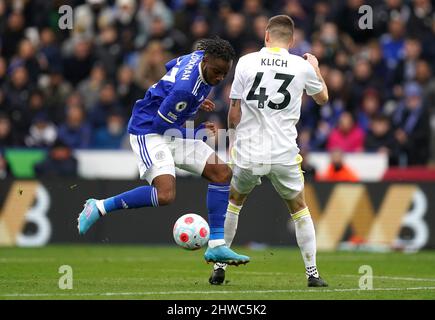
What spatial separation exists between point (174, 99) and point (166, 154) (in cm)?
65

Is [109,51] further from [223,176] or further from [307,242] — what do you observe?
[307,242]

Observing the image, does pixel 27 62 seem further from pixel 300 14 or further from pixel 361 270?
pixel 361 270

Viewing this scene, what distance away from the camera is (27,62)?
67.2 ft

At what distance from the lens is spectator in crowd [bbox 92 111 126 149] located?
19.4 metres

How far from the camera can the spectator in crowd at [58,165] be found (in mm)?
18516

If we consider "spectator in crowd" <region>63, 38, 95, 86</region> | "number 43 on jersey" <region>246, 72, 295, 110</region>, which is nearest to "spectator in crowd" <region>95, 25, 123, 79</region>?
"spectator in crowd" <region>63, 38, 95, 86</region>

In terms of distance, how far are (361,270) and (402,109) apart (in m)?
6.70

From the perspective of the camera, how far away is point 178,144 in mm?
11133

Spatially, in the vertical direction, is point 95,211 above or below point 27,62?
below

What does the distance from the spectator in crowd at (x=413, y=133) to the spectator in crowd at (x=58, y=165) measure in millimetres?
5575

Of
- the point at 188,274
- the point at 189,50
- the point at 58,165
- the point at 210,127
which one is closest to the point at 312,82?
the point at 210,127

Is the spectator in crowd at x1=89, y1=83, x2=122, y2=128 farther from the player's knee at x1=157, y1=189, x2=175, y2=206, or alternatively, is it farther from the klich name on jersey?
the klich name on jersey

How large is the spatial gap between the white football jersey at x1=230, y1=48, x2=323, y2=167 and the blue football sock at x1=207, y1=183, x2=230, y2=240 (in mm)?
752

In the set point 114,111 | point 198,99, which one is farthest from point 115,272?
point 114,111
